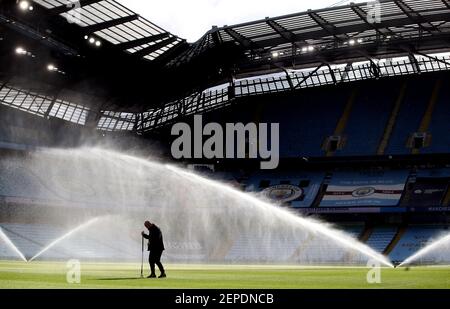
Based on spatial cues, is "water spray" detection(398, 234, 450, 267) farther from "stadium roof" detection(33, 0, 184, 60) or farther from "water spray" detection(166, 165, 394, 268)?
"stadium roof" detection(33, 0, 184, 60)

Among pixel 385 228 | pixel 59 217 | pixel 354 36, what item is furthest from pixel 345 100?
pixel 59 217

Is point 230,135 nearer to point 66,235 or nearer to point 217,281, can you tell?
point 66,235

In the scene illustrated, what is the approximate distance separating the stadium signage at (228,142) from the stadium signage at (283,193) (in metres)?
3.36

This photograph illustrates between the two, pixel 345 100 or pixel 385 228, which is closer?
pixel 385 228

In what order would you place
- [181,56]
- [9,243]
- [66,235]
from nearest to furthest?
[9,243], [66,235], [181,56]

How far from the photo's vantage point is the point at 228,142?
62.6 meters

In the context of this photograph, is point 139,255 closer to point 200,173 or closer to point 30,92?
point 200,173

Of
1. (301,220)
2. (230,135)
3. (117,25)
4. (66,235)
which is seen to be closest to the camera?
(117,25)

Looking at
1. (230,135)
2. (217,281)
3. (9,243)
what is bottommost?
(217,281)

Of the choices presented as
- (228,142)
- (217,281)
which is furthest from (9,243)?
(217,281)

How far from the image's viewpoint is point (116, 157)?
2527 inches

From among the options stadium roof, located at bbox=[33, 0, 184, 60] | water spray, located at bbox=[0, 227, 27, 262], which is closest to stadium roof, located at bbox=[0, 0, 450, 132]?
stadium roof, located at bbox=[33, 0, 184, 60]

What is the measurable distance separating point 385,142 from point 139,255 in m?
24.5

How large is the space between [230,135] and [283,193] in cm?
933
